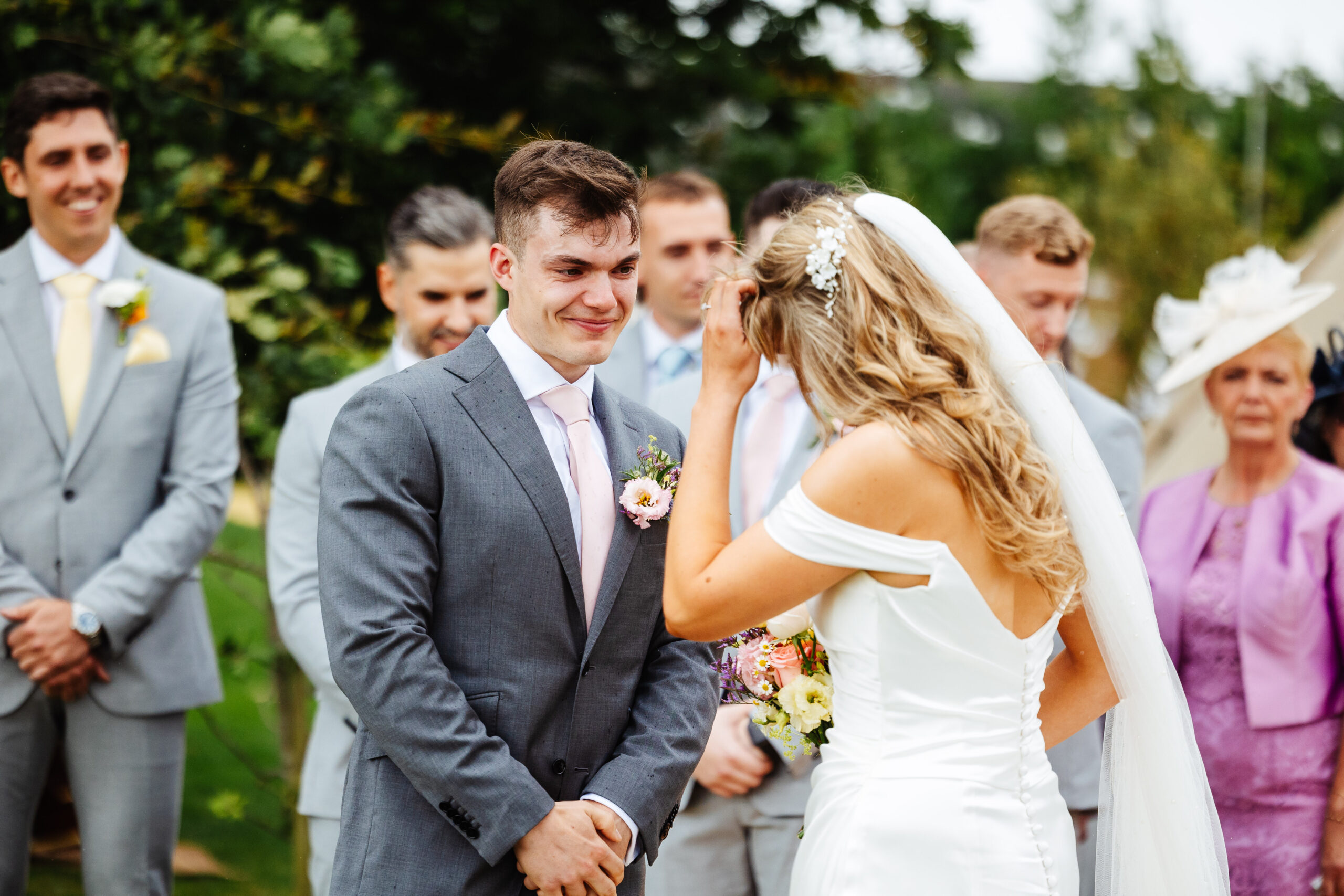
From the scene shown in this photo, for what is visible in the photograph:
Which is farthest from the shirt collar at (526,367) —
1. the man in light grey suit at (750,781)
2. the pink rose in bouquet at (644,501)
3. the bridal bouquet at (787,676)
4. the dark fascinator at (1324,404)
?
the dark fascinator at (1324,404)

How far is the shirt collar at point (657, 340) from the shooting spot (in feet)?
16.1

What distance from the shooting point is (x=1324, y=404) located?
4.87m

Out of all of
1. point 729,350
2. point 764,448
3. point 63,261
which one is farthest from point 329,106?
point 729,350

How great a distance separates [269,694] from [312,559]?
291cm

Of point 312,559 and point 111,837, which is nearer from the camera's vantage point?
point 111,837

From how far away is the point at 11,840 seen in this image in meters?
3.85

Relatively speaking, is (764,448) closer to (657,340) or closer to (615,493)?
(657,340)

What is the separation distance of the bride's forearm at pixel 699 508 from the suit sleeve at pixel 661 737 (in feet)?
1.10

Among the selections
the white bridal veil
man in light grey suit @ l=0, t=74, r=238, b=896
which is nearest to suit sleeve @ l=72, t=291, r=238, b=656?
man in light grey suit @ l=0, t=74, r=238, b=896

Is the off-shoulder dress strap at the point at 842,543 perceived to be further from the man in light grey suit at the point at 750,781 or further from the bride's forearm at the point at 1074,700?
the man in light grey suit at the point at 750,781

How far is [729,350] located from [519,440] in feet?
1.60

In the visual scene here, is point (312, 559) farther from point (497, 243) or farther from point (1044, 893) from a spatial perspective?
point (1044, 893)

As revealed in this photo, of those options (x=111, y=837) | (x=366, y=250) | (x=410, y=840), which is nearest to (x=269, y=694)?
(x=366, y=250)

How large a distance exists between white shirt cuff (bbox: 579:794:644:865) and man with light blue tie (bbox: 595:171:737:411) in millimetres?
2329
